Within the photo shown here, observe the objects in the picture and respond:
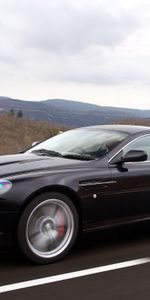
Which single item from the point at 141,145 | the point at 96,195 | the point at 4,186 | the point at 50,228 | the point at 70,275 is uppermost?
the point at 141,145

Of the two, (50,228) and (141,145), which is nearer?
(50,228)

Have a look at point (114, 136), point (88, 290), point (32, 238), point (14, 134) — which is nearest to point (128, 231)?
point (114, 136)

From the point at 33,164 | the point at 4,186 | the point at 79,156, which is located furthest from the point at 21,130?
the point at 4,186

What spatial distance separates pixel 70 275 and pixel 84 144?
191 cm

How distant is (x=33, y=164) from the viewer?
544 cm

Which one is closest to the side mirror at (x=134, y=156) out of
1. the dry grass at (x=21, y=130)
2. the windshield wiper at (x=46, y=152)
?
the windshield wiper at (x=46, y=152)

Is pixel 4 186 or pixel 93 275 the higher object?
pixel 4 186

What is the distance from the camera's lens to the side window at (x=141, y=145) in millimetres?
6072

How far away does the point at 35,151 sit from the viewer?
6555 mm

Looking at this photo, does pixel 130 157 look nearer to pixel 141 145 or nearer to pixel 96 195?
pixel 141 145

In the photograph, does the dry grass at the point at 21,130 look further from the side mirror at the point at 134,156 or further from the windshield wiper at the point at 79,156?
the side mirror at the point at 134,156

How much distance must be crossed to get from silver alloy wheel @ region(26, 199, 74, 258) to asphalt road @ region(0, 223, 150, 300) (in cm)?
17

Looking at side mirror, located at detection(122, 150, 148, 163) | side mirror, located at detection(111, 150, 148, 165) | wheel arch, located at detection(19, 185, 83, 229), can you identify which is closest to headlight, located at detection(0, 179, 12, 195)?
wheel arch, located at detection(19, 185, 83, 229)

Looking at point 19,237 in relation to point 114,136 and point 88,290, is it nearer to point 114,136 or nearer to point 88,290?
point 88,290
